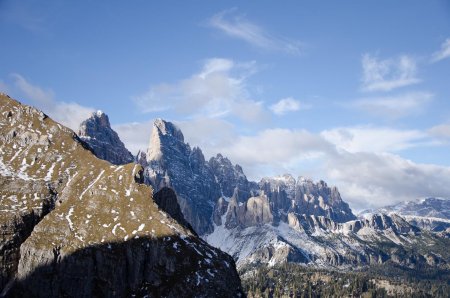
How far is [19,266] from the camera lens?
196 metres

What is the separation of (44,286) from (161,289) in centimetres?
4528

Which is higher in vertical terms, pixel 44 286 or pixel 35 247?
pixel 35 247

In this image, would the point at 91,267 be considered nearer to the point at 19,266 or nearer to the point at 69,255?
the point at 69,255

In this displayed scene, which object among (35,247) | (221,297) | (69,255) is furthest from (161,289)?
(35,247)

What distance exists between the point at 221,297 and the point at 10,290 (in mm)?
81915

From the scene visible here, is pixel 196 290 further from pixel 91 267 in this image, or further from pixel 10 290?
pixel 10 290

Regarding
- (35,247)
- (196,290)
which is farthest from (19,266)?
(196,290)

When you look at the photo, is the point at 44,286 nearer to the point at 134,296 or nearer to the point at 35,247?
the point at 35,247

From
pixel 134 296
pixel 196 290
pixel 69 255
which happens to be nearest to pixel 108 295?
pixel 134 296

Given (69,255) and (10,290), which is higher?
(69,255)

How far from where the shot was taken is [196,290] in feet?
645

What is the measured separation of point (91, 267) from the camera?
199625 mm

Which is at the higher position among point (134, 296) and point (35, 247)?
point (35, 247)

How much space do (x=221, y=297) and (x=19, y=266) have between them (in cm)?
8120
